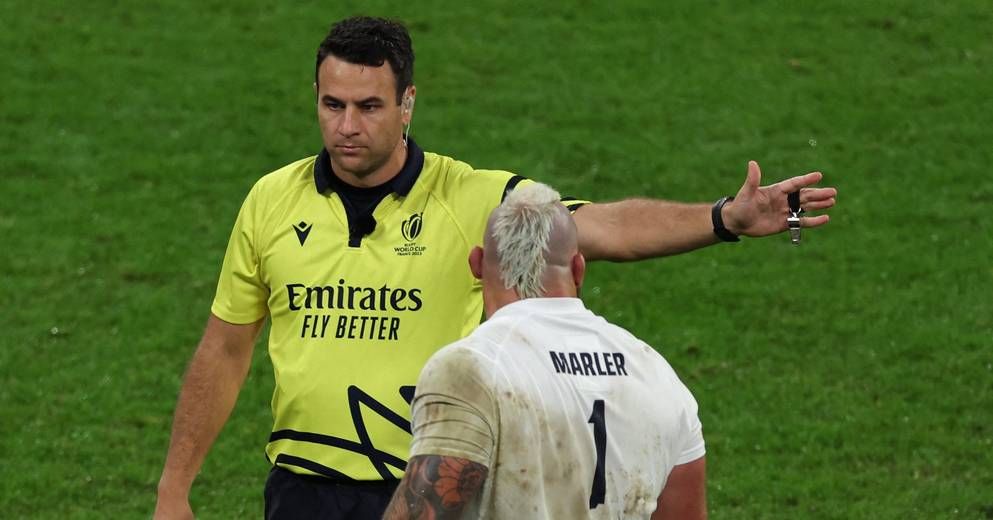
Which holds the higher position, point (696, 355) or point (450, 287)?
point (450, 287)

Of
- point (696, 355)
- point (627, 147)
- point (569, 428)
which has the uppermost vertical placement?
point (569, 428)

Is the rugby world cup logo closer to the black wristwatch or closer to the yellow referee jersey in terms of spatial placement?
the yellow referee jersey

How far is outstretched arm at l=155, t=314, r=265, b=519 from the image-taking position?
20.4 feet

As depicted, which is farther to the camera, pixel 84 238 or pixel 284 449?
pixel 84 238

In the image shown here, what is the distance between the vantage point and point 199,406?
625 cm

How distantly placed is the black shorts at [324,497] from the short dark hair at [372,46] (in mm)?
1441

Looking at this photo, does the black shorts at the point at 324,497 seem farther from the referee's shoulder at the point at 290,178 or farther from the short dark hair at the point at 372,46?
the short dark hair at the point at 372,46

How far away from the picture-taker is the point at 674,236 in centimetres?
582

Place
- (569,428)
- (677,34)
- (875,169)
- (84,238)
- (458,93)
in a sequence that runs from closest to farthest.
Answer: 1. (569,428)
2. (84,238)
3. (875,169)
4. (458,93)
5. (677,34)

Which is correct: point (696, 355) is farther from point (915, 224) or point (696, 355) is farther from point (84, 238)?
point (84, 238)

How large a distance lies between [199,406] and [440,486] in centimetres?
228

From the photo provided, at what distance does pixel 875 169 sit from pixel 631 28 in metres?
4.32

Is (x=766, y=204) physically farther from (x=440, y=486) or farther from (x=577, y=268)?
(x=440, y=486)

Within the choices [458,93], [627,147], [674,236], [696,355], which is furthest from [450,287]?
[458,93]
